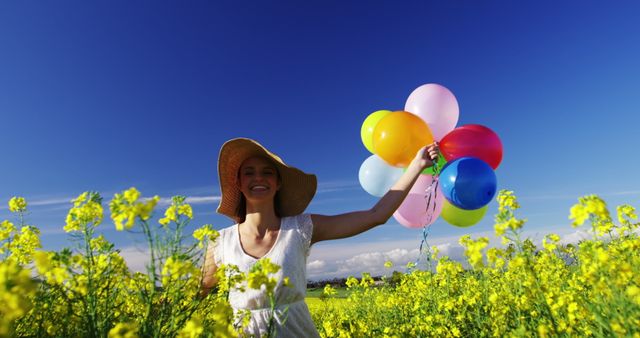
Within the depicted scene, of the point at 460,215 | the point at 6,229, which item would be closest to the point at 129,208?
the point at 6,229

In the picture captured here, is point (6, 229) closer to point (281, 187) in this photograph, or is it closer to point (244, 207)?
point (244, 207)

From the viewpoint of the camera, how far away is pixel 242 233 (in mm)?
2594

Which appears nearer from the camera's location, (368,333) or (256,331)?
(256,331)

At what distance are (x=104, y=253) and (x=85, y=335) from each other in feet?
1.32

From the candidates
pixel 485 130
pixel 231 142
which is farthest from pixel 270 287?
pixel 485 130

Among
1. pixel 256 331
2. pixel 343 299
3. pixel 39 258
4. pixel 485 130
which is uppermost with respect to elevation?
pixel 485 130

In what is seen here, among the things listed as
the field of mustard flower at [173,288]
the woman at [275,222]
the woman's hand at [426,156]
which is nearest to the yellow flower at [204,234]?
the field of mustard flower at [173,288]

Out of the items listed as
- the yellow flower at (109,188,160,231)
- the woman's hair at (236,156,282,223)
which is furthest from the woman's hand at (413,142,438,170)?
the yellow flower at (109,188,160,231)

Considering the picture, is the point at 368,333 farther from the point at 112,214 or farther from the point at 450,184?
the point at 112,214

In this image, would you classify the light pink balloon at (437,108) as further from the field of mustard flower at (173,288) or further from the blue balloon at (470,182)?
the field of mustard flower at (173,288)

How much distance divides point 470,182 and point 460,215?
792 millimetres

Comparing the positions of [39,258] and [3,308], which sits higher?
[39,258]

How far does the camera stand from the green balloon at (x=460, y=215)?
3438mm

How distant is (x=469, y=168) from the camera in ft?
9.12
